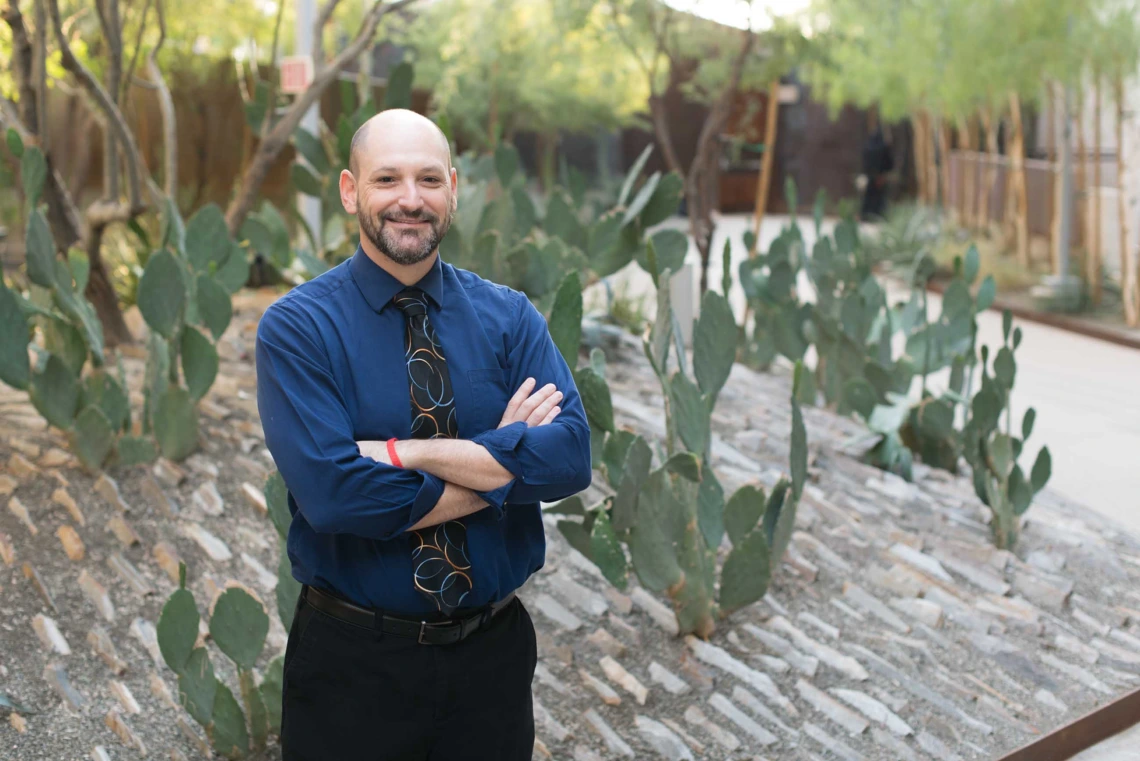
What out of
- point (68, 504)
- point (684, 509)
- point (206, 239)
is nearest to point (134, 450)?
point (68, 504)

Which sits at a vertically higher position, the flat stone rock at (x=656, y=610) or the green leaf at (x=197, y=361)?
the green leaf at (x=197, y=361)

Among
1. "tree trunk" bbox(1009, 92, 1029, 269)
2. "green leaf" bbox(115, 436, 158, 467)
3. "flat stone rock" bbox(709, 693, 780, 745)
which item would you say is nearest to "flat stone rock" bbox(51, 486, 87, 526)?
"green leaf" bbox(115, 436, 158, 467)

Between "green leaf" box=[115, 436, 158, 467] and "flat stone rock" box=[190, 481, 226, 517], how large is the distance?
179 millimetres

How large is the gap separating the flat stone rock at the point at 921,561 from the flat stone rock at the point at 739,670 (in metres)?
0.88

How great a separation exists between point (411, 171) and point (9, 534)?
1.95m

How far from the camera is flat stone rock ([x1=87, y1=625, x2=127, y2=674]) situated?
8.82ft

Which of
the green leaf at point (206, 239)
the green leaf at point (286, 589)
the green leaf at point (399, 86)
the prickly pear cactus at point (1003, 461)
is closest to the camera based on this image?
the green leaf at point (286, 589)

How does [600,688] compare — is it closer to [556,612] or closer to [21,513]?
[556,612]

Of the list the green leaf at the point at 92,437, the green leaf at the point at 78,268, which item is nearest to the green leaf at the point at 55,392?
the green leaf at the point at 92,437

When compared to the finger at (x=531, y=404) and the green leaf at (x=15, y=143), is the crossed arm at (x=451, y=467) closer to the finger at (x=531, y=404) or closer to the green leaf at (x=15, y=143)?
the finger at (x=531, y=404)

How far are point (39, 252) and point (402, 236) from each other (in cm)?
198

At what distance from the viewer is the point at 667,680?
9.38 ft

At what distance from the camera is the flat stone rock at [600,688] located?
2.77 metres

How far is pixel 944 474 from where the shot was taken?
443cm
